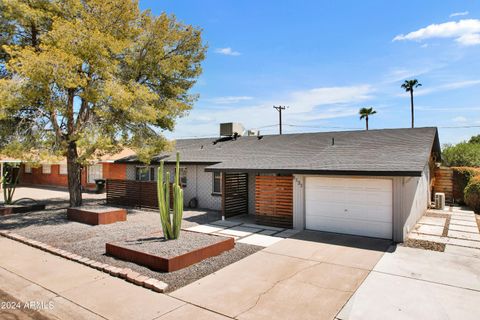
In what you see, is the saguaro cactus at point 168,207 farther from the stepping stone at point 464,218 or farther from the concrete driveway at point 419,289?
the stepping stone at point 464,218

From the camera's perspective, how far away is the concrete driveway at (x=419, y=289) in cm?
488

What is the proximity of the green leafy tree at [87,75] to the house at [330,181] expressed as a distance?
12.6 ft

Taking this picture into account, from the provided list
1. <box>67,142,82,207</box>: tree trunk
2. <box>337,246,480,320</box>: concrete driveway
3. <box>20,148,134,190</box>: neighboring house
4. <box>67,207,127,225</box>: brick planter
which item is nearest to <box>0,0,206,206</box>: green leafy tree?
<box>67,142,82,207</box>: tree trunk

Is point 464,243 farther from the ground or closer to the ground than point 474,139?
closer to the ground

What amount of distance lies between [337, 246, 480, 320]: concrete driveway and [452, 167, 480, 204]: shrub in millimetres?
9848

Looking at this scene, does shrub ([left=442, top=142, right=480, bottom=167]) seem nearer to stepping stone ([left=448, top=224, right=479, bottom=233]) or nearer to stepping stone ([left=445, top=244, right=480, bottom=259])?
stepping stone ([left=448, top=224, right=479, bottom=233])

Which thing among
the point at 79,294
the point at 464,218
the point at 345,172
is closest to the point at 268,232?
the point at 345,172

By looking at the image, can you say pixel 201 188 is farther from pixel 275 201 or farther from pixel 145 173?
pixel 275 201

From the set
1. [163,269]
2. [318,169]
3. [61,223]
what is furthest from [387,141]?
[61,223]

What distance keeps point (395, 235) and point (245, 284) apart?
209 inches

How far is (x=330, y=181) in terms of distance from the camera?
10.3m

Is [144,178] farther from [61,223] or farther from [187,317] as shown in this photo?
[187,317]

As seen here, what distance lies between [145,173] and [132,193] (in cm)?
286

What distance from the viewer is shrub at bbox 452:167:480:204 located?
50.5 ft
